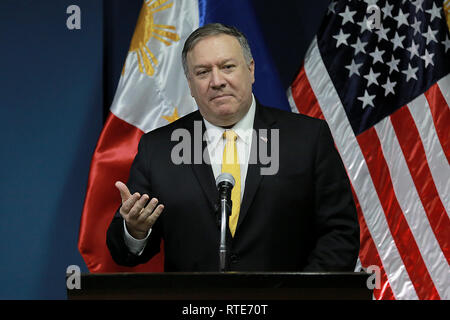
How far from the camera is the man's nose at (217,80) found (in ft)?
6.39

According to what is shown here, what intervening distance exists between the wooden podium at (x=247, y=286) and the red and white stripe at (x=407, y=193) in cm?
152

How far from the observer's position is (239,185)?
190 cm

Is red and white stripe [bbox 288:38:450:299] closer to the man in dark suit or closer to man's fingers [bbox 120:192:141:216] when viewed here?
the man in dark suit

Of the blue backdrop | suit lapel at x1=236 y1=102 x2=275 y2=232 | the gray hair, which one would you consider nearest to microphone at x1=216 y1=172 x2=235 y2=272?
suit lapel at x1=236 y1=102 x2=275 y2=232

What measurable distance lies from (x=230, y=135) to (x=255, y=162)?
0.46ft

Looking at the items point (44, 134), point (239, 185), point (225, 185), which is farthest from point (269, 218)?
point (44, 134)

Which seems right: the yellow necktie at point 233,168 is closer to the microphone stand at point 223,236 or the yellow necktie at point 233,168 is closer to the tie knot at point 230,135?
the tie knot at point 230,135

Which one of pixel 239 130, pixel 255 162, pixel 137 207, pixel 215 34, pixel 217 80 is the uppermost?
pixel 215 34

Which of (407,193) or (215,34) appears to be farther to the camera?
(407,193)

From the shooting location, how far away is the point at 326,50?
274cm

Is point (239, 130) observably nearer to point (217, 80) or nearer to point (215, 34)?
point (217, 80)

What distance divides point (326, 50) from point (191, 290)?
6.11 feet

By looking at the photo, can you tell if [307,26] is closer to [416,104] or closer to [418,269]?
[416,104]

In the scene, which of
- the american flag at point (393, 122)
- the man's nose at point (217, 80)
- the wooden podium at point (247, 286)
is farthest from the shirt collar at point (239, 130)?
the wooden podium at point (247, 286)
